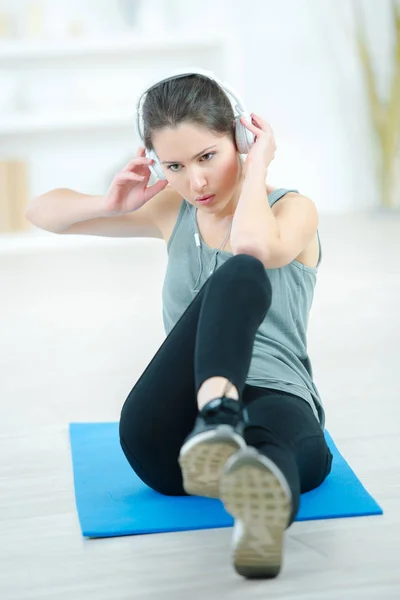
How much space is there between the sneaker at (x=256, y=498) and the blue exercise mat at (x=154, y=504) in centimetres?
33

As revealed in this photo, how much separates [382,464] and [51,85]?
3479 millimetres

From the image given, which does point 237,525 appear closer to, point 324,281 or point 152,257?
point 324,281

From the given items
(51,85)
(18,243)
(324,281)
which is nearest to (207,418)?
(324,281)

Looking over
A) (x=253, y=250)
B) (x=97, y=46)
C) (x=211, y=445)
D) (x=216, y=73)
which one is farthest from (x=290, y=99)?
(x=211, y=445)

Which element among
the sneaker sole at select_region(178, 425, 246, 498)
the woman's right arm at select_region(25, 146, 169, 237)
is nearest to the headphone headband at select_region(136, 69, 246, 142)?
the woman's right arm at select_region(25, 146, 169, 237)

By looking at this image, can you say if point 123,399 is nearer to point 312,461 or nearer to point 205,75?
point 312,461

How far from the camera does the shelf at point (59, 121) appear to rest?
14.9 ft

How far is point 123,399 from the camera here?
2.34 metres

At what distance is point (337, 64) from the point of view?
5184 mm

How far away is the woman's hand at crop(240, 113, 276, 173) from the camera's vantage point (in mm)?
1615

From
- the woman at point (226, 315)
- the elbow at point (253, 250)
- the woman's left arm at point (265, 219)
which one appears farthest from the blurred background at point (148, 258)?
the elbow at point (253, 250)

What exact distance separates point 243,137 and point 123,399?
0.93 metres

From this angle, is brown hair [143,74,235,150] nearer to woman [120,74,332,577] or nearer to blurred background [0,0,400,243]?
woman [120,74,332,577]

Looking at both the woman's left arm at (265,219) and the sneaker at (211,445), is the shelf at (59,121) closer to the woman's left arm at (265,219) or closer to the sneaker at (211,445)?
the woman's left arm at (265,219)
